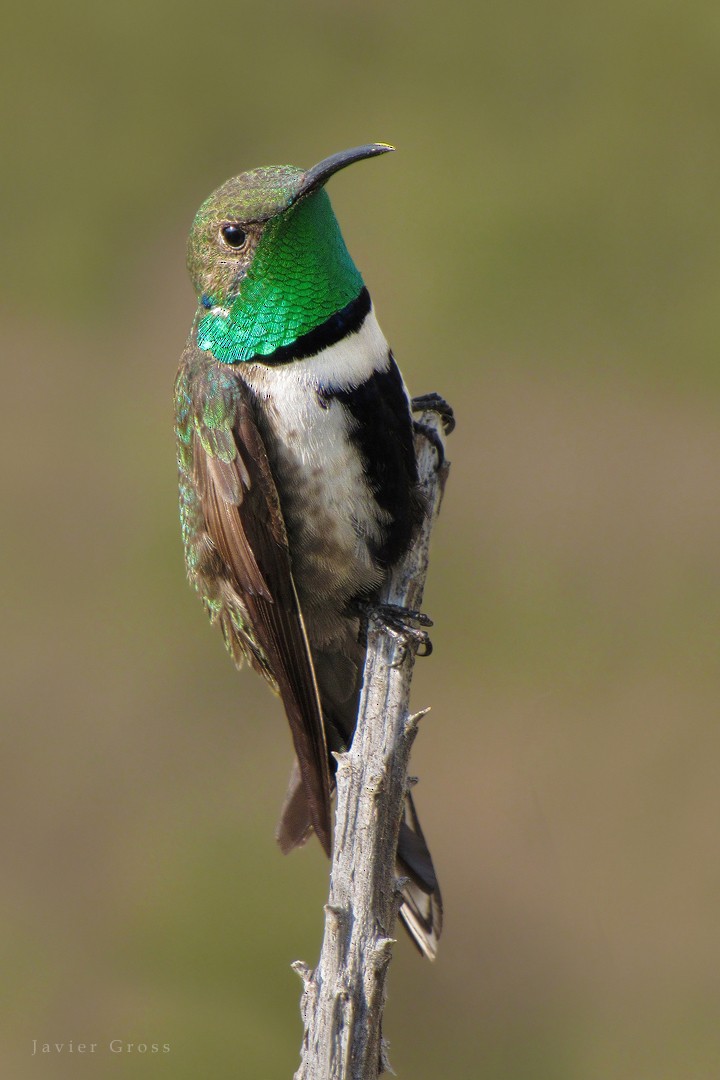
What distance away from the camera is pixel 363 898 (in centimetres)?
240

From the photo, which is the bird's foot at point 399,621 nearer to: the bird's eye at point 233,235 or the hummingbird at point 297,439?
the hummingbird at point 297,439

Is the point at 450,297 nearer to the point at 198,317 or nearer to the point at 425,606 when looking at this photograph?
the point at 425,606

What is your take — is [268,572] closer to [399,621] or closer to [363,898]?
[399,621]

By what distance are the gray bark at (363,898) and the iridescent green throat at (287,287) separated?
0.84 meters

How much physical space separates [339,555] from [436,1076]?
2.56m

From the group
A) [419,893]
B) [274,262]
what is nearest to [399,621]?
[419,893]

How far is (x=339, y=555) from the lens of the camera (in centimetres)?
313

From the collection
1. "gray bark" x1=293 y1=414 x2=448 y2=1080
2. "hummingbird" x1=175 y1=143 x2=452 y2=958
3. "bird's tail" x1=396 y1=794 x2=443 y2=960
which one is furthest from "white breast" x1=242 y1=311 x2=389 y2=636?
"bird's tail" x1=396 y1=794 x2=443 y2=960

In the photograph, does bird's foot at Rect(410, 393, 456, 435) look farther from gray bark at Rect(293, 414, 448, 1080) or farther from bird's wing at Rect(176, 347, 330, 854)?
gray bark at Rect(293, 414, 448, 1080)

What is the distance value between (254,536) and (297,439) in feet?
0.80

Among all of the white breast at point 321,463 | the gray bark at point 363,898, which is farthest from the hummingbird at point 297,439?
the gray bark at point 363,898

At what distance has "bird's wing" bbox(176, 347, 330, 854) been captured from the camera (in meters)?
3.02

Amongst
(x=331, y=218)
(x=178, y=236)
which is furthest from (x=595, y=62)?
(x=331, y=218)

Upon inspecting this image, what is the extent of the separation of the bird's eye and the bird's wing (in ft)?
0.91
